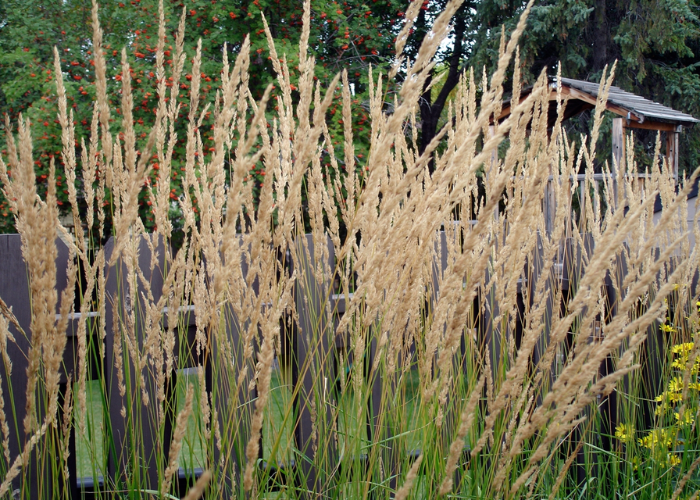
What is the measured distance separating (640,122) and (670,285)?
900 cm

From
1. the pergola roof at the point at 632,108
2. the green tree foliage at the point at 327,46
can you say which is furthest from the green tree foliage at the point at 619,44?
the pergola roof at the point at 632,108

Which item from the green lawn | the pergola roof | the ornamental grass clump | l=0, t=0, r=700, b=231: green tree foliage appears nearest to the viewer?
the ornamental grass clump

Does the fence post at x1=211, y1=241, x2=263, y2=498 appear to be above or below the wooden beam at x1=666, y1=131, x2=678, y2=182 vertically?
below

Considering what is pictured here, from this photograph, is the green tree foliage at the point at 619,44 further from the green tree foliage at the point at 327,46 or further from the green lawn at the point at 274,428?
the green lawn at the point at 274,428

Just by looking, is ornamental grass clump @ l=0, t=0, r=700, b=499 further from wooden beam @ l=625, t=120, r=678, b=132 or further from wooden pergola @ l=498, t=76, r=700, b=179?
wooden beam @ l=625, t=120, r=678, b=132

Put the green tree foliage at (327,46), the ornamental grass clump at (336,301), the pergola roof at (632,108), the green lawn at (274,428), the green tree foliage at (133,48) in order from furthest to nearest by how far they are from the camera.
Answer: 1. the pergola roof at (632,108)
2. the green tree foliage at (327,46)
3. the green tree foliage at (133,48)
4. the green lawn at (274,428)
5. the ornamental grass clump at (336,301)

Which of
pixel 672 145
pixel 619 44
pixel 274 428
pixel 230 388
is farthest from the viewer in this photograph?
pixel 619 44

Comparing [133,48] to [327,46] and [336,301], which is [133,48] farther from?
[336,301]

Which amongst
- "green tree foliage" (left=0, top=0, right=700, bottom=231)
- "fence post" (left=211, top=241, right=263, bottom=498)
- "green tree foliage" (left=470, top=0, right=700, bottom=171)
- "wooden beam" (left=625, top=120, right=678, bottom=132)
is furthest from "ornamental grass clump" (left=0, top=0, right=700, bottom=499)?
"green tree foliage" (left=470, top=0, right=700, bottom=171)

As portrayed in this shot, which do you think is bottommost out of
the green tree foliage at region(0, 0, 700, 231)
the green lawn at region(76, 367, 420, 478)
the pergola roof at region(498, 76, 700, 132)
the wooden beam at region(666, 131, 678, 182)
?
the green lawn at region(76, 367, 420, 478)

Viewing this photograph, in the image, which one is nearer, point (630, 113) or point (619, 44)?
point (630, 113)

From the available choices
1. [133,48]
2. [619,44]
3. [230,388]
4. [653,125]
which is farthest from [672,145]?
[230,388]

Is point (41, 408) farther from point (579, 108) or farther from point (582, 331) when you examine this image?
point (579, 108)

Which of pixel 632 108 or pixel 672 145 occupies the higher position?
pixel 632 108
